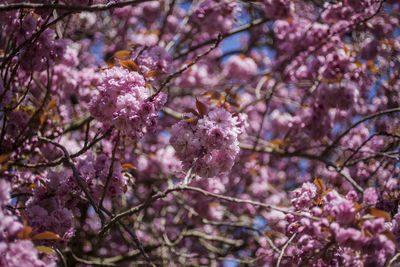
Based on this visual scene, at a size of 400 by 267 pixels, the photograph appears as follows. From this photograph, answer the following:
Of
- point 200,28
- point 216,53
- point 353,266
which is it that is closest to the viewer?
point 353,266

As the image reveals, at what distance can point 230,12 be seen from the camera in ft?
14.3

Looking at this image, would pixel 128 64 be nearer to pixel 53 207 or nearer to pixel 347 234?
pixel 53 207

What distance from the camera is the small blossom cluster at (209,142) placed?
198 cm

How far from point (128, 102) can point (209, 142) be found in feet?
1.59

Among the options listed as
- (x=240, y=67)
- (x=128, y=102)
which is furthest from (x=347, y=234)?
(x=240, y=67)

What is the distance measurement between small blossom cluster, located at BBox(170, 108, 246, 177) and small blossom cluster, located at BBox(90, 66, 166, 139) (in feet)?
0.64

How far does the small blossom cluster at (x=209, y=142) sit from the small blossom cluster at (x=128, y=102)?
0.64 feet

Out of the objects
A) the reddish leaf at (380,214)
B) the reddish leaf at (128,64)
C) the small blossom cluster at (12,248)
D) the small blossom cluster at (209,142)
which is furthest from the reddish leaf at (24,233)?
the reddish leaf at (380,214)

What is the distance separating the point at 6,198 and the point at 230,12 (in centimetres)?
354

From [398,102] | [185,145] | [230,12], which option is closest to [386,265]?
[185,145]

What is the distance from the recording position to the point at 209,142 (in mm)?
1990

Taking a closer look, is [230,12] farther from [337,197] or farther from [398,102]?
[337,197]

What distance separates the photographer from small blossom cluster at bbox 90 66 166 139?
6.28ft

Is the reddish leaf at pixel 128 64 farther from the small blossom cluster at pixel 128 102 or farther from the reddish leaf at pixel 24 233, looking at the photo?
the reddish leaf at pixel 24 233
